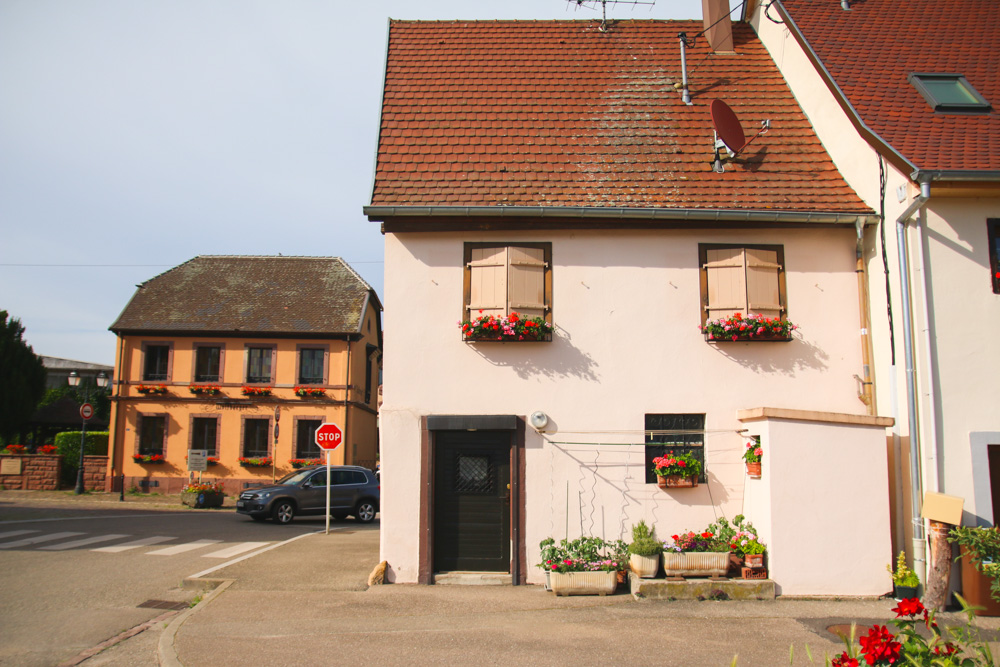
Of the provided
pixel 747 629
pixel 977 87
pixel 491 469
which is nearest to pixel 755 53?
pixel 977 87

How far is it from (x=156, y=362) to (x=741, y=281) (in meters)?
27.4

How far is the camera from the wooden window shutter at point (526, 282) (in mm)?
10891

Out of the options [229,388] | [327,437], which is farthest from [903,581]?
[229,388]

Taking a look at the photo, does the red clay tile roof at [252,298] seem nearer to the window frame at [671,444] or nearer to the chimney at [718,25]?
the chimney at [718,25]

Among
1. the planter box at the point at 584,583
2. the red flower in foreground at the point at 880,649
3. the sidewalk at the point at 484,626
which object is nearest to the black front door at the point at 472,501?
the sidewalk at the point at 484,626

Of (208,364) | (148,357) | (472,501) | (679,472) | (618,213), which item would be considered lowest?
(472,501)

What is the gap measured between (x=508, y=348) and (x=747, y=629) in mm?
4715

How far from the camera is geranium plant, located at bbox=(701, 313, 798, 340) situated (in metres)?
10.7

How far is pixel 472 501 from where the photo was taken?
35.1 ft

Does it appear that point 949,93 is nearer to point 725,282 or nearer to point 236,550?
point 725,282

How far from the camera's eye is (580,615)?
8695 millimetres

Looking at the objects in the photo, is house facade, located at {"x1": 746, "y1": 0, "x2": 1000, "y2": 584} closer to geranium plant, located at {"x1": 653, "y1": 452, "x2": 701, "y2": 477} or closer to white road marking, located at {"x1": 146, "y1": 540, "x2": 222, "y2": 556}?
geranium plant, located at {"x1": 653, "y1": 452, "x2": 701, "y2": 477}

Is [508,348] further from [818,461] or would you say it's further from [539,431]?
[818,461]

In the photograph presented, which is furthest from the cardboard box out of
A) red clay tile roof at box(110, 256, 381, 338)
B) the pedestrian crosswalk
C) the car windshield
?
red clay tile roof at box(110, 256, 381, 338)
